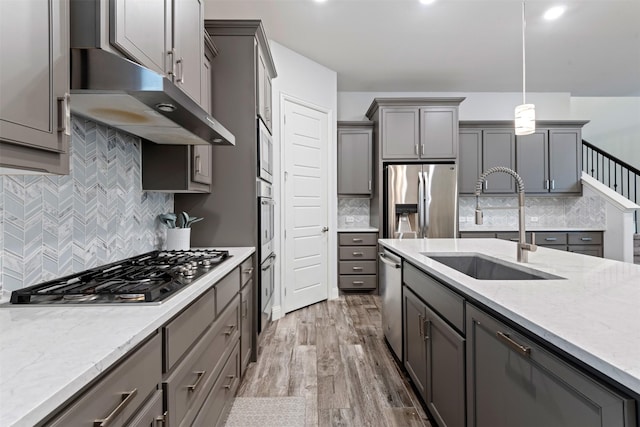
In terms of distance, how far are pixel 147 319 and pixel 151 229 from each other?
4.93ft

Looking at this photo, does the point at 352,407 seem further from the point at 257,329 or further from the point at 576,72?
the point at 576,72

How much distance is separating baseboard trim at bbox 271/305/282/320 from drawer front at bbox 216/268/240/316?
1.67 metres

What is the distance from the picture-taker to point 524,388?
3.24ft

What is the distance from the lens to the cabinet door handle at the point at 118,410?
0.71m

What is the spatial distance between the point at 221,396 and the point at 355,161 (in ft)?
12.4

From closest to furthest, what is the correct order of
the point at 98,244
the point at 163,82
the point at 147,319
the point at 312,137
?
the point at 147,319 < the point at 163,82 < the point at 98,244 < the point at 312,137

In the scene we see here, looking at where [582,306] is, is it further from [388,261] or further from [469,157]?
[469,157]

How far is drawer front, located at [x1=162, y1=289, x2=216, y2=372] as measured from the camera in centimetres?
106

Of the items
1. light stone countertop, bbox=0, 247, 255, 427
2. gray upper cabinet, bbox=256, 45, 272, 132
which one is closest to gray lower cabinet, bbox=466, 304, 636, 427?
light stone countertop, bbox=0, 247, 255, 427

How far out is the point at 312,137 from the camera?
4.20 m

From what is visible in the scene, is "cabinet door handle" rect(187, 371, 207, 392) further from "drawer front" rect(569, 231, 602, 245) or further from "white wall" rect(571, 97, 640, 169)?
"white wall" rect(571, 97, 640, 169)

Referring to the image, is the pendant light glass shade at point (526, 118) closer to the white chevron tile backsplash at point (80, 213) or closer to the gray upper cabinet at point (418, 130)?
the gray upper cabinet at point (418, 130)

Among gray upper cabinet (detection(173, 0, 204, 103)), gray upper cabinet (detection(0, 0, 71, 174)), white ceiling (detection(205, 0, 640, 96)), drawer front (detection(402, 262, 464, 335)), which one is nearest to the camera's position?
gray upper cabinet (detection(0, 0, 71, 174))

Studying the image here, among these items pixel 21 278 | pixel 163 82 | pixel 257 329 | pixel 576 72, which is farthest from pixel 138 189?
pixel 576 72
